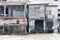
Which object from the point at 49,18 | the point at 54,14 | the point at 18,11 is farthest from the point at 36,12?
the point at 54,14

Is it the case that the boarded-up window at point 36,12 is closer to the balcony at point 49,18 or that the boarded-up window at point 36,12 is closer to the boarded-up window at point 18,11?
the balcony at point 49,18

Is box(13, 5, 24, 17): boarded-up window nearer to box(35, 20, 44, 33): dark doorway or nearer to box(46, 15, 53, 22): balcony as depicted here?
box(35, 20, 44, 33): dark doorway

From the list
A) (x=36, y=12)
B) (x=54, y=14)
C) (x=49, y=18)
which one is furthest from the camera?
(x=54, y=14)

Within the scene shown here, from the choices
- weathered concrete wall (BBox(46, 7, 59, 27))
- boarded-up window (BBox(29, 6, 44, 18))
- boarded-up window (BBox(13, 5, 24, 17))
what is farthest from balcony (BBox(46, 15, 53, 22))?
boarded-up window (BBox(13, 5, 24, 17))

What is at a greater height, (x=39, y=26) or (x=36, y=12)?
(x=36, y=12)

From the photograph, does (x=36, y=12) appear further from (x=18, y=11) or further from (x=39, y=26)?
(x=18, y=11)

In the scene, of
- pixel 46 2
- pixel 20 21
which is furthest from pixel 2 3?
pixel 46 2

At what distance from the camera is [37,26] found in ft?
→ 134

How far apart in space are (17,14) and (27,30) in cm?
328

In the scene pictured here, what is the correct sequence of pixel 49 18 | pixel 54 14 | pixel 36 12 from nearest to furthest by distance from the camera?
pixel 36 12
pixel 49 18
pixel 54 14

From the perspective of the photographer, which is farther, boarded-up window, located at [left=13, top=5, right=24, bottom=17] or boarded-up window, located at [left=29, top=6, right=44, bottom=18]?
boarded-up window, located at [left=13, top=5, right=24, bottom=17]

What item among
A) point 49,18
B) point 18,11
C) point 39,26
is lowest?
point 39,26

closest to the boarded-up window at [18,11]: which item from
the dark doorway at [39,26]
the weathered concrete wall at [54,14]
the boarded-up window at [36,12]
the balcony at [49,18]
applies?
the boarded-up window at [36,12]

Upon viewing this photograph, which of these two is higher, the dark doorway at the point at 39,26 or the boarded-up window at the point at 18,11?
the boarded-up window at the point at 18,11
